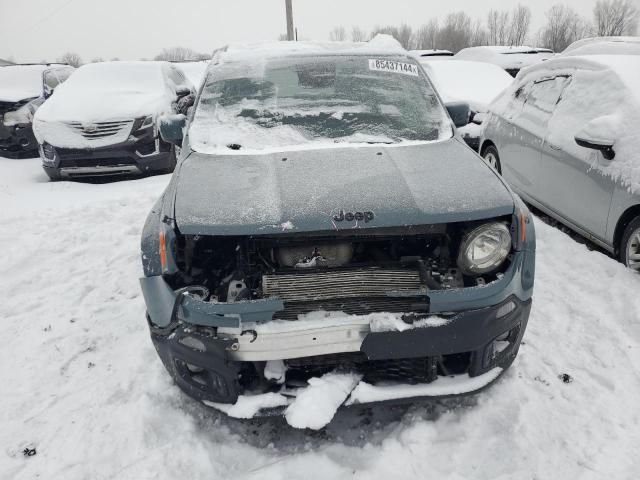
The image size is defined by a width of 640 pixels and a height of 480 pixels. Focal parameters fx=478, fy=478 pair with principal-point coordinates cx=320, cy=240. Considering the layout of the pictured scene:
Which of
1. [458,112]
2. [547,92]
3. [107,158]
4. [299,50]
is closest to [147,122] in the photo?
[107,158]

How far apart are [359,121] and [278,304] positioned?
158 centimetres

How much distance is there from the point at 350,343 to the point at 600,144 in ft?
9.23

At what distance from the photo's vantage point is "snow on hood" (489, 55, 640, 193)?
357 centimetres

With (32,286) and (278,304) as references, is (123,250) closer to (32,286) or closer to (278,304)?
(32,286)

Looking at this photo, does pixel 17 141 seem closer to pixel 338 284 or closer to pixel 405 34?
pixel 338 284

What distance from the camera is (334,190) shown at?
2.23 metres

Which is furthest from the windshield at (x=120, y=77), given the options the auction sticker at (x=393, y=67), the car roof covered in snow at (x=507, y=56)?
the car roof covered in snow at (x=507, y=56)

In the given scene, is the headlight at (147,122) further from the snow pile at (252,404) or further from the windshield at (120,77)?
the snow pile at (252,404)

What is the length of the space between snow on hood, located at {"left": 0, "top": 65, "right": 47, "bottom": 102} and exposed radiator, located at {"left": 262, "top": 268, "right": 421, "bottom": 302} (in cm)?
991

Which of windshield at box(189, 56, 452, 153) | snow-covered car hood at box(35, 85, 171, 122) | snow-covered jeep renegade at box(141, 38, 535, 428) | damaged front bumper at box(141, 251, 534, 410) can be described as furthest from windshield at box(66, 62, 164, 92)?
damaged front bumper at box(141, 251, 534, 410)

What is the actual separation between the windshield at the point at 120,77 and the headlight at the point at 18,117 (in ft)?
4.71

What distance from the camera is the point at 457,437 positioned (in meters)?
2.22

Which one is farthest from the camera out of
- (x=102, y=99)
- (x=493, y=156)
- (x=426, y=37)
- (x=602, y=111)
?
(x=426, y=37)

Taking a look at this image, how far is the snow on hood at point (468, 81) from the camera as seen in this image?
8.14 metres
